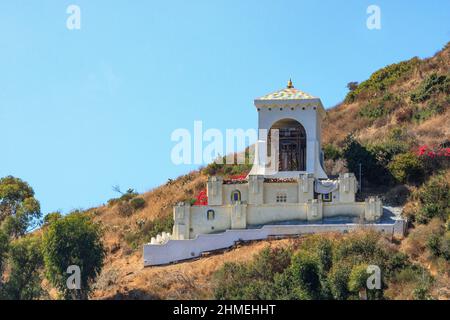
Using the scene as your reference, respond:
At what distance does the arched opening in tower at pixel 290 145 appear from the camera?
5278 cm

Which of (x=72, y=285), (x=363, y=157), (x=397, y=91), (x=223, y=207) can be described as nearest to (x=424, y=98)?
(x=397, y=91)

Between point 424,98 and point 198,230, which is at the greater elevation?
point 424,98

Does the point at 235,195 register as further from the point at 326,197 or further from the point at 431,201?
the point at 431,201

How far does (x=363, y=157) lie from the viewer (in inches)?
2109

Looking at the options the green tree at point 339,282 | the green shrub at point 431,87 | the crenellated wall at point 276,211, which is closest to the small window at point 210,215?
the crenellated wall at point 276,211

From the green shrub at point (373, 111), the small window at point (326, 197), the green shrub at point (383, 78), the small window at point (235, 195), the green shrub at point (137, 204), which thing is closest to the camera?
the small window at point (326, 197)

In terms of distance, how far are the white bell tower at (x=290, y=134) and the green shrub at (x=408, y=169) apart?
156 inches

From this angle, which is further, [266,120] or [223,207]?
[266,120]

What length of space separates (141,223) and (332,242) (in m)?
17.1

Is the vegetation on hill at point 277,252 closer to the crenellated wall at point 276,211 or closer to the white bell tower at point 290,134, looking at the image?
the crenellated wall at point 276,211

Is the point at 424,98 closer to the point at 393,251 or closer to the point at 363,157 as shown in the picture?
the point at 363,157
